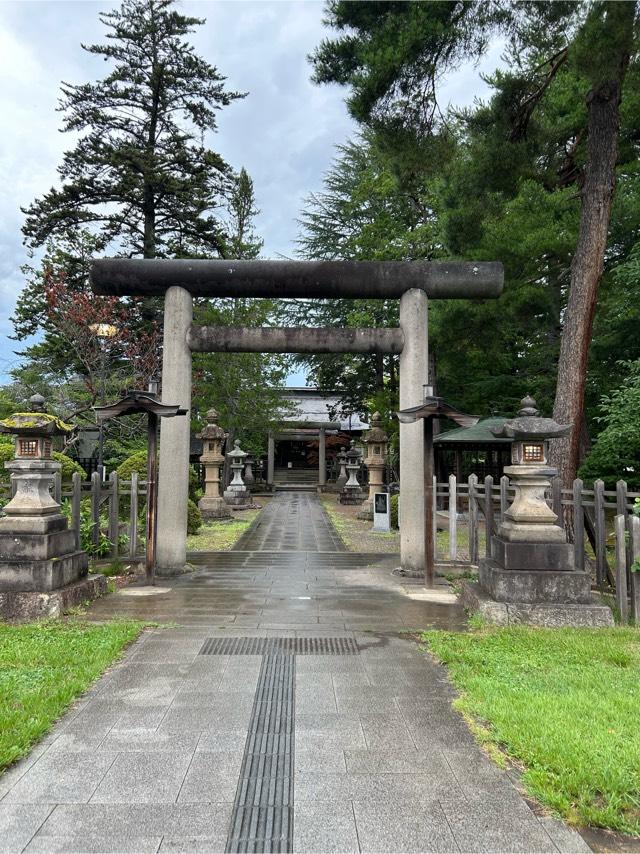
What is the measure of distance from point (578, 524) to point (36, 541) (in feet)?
19.1

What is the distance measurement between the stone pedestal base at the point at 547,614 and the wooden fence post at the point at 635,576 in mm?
404

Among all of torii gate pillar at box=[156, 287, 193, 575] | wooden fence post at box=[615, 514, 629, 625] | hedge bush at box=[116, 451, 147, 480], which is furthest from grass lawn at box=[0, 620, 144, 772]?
hedge bush at box=[116, 451, 147, 480]

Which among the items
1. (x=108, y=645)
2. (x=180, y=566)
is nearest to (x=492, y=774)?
(x=108, y=645)

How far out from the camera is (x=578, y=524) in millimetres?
5648

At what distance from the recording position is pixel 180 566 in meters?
7.58

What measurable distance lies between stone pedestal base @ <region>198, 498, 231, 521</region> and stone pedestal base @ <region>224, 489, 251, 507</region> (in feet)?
11.8

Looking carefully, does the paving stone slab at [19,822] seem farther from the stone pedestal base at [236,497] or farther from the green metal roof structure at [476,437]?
the stone pedestal base at [236,497]

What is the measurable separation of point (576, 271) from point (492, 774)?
7.76 m

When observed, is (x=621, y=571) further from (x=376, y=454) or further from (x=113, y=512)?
(x=376, y=454)

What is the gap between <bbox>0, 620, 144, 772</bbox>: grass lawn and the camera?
118 inches

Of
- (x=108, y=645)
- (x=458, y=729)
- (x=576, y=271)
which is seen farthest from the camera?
(x=576, y=271)

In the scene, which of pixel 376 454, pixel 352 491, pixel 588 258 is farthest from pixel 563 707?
pixel 352 491

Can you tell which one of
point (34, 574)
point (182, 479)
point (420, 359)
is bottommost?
point (34, 574)

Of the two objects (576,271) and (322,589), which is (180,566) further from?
(576,271)
